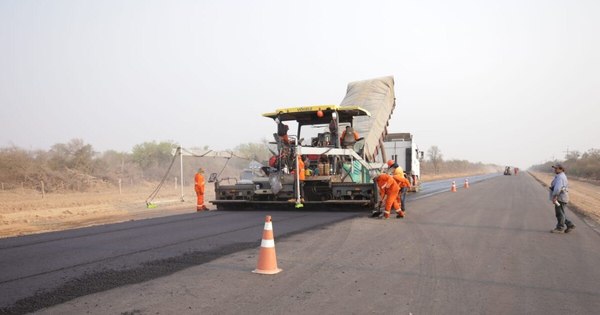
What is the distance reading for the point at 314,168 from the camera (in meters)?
12.8

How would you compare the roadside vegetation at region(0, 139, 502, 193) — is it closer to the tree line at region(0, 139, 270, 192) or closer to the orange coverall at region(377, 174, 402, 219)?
the tree line at region(0, 139, 270, 192)

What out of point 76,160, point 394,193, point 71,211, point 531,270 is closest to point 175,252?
point 531,270

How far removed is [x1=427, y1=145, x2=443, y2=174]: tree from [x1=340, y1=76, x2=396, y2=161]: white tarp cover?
68543 millimetres

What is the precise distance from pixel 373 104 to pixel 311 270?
10871 mm

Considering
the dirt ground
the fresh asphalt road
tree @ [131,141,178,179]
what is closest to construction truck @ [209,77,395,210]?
the fresh asphalt road

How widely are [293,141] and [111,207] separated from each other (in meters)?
10.5

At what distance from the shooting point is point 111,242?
25.8 feet

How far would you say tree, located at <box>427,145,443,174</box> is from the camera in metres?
84.3

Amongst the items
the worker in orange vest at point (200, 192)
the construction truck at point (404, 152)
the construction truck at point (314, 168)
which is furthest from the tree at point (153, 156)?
the construction truck at point (314, 168)

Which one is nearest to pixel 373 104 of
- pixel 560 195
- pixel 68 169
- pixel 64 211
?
pixel 560 195

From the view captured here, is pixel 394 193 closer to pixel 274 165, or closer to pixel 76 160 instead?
pixel 274 165

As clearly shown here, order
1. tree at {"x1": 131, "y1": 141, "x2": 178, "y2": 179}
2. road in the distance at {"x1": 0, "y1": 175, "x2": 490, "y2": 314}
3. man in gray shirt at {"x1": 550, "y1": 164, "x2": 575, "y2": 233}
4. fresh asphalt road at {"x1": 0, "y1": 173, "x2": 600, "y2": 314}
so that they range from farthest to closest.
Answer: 1. tree at {"x1": 131, "y1": 141, "x2": 178, "y2": 179}
2. man in gray shirt at {"x1": 550, "y1": 164, "x2": 575, "y2": 233}
3. road in the distance at {"x1": 0, "y1": 175, "x2": 490, "y2": 314}
4. fresh asphalt road at {"x1": 0, "y1": 173, "x2": 600, "y2": 314}

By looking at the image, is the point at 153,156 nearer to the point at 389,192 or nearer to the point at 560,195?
the point at 389,192

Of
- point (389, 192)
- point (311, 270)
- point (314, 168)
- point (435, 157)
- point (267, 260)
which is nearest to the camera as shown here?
point (267, 260)
